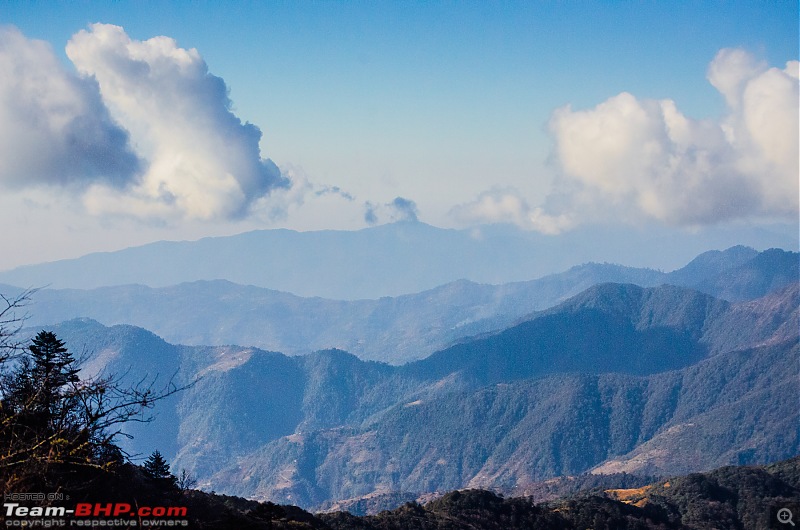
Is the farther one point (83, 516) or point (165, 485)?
point (165, 485)

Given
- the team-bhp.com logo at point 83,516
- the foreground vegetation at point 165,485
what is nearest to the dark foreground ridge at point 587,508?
the foreground vegetation at point 165,485

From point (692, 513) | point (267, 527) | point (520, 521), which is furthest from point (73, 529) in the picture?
point (692, 513)

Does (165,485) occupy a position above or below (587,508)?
above

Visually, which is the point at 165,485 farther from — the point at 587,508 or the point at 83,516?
the point at 587,508

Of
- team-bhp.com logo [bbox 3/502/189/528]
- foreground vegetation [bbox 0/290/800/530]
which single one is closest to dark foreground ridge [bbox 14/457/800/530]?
foreground vegetation [bbox 0/290/800/530]

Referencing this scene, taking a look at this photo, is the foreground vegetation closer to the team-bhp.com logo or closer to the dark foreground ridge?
the dark foreground ridge

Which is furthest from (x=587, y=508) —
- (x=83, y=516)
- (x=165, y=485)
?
(x=83, y=516)

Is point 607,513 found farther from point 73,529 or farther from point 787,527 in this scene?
point 73,529
